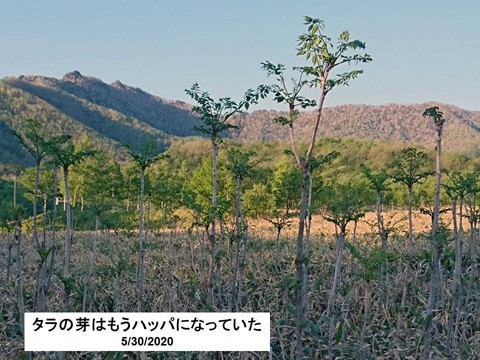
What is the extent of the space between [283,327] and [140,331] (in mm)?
2064

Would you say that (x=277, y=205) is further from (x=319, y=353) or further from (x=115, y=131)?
(x=115, y=131)

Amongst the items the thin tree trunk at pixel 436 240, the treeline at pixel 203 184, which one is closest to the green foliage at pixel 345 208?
the treeline at pixel 203 184

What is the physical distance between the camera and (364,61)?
367 cm

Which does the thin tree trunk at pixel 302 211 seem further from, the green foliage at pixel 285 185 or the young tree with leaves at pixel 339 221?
the green foliage at pixel 285 185

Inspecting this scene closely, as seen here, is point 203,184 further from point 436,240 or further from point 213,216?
point 436,240

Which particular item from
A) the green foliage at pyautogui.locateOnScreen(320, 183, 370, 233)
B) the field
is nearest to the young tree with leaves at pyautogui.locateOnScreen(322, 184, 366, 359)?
the green foliage at pyautogui.locateOnScreen(320, 183, 370, 233)
